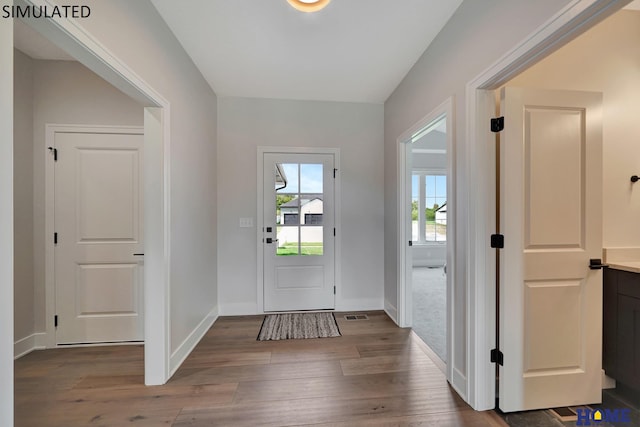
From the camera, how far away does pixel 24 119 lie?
2154 millimetres

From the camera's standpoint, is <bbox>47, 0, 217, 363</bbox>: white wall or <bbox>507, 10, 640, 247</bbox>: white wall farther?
<bbox>507, 10, 640, 247</bbox>: white wall

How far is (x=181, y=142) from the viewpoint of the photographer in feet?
6.97

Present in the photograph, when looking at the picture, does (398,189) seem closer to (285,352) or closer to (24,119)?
(285,352)

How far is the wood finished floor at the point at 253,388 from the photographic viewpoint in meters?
1.51

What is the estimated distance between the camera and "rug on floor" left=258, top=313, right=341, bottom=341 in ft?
8.28

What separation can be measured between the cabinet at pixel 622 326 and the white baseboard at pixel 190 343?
3.09 metres

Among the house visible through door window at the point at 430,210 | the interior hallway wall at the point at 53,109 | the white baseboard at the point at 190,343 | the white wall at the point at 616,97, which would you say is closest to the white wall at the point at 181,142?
the white baseboard at the point at 190,343

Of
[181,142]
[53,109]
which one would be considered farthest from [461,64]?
[53,109]

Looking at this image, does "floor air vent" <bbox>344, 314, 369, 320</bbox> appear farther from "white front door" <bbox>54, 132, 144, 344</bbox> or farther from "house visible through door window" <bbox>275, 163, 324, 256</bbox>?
"white front door" <bbox>54, 132, 144, 344</bbox>

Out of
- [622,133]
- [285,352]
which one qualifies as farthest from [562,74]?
[285,352]

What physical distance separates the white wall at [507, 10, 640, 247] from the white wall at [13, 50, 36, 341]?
12.8ft

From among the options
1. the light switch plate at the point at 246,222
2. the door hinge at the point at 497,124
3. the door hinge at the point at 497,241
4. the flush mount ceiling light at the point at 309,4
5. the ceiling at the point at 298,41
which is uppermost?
the ceiling at the point at 298,41

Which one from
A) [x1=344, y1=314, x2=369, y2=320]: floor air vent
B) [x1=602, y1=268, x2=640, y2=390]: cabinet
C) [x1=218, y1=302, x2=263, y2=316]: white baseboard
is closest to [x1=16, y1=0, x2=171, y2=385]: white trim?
[x1=218, y1=302, x2=263, y2=316]: white baseboard
